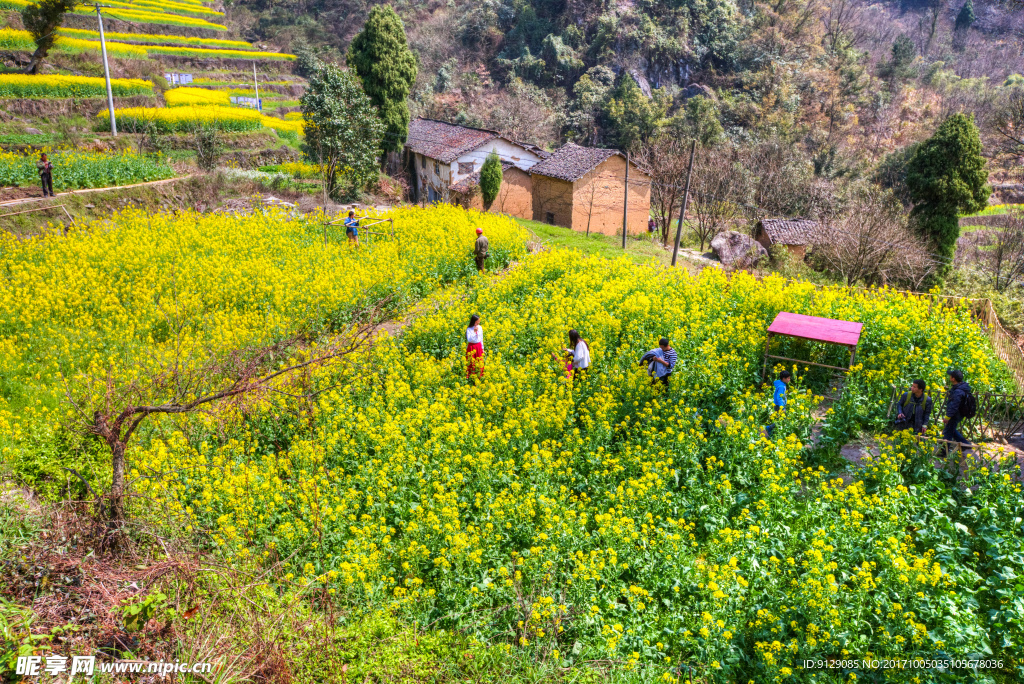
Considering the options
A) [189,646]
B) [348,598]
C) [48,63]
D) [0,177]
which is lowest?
[348,598]

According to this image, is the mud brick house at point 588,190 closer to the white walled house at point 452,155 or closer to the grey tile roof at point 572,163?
the grey tile roof at point 572,163

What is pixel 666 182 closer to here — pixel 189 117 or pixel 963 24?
pixel 189 117

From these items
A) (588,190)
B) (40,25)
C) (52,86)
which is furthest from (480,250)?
(40,25)

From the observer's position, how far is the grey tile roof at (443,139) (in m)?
31.4

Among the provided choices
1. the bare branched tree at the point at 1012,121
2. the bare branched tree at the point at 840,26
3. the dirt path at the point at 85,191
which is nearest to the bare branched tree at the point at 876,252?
the bare branched tree at the point at 1012,121

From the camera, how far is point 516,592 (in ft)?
20.4

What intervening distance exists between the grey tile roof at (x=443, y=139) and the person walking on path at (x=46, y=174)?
55.2 ft

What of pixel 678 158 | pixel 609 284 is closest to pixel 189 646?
pixel 609 284

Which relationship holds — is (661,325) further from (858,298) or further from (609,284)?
(858,298)

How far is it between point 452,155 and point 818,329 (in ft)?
78.5

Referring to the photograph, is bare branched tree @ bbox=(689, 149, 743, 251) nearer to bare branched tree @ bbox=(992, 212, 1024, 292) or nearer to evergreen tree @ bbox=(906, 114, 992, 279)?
evergreen tree @ bbox=(906, 114, 992, 279)

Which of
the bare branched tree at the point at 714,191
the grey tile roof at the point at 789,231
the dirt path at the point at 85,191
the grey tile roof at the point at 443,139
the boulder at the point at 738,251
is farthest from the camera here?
the bare branched tree at the point at 714,191

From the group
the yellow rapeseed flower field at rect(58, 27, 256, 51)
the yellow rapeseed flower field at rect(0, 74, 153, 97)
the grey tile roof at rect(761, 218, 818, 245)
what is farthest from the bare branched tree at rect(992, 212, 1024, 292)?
the yellow rapeseed flower field at rect(58, 27, 256, 51)

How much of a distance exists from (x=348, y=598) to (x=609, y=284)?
1062 centimetres
